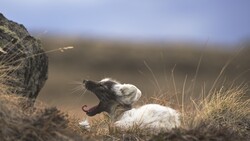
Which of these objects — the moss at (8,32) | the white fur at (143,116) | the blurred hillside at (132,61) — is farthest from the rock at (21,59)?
→ the blurred hillside at (132,61)

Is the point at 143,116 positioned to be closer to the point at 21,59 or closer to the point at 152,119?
the point at 152,119

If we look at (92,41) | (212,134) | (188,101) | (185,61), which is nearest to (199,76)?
(185,61)

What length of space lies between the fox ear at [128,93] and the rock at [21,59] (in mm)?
1189

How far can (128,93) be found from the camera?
11680 mm

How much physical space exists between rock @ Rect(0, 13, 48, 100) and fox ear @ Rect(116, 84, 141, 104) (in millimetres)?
1189

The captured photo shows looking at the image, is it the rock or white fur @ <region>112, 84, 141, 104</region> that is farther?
white fur @ <region>112, 84, 141, 104</region>

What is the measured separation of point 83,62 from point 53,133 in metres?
34.0

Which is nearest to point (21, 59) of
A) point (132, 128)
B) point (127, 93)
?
point (127, 93)

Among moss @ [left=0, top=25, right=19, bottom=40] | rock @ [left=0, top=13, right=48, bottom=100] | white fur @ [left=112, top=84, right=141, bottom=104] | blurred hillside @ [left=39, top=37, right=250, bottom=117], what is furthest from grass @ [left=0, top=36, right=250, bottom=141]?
blurred hillside @ [left=39, top=37, right=250, bottom=117]

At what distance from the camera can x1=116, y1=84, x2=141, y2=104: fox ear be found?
1166 centimetres

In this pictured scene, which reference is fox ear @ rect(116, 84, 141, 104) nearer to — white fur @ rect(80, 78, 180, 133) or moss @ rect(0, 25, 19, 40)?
white fur @ rect(80, 78, 180, 133)

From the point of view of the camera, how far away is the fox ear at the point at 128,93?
11.7 meters

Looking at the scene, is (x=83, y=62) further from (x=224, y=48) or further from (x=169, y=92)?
(x=169, y=92)

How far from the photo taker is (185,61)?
44.4 metres
